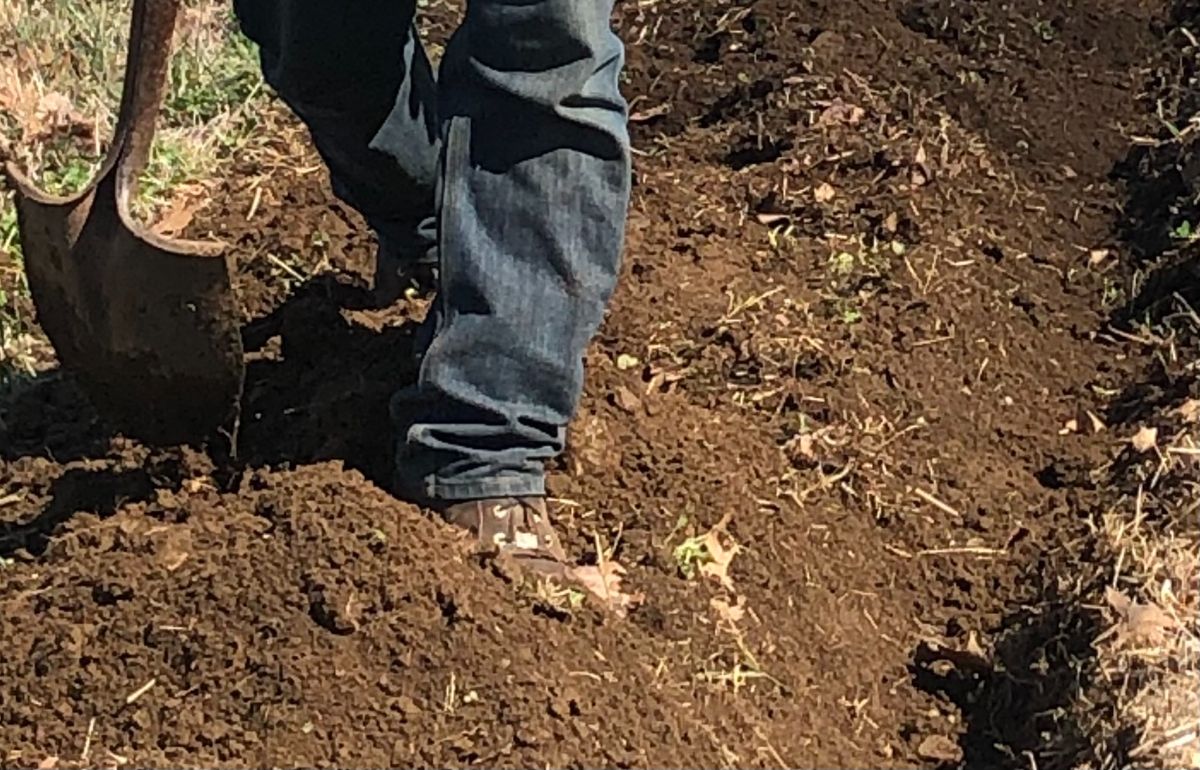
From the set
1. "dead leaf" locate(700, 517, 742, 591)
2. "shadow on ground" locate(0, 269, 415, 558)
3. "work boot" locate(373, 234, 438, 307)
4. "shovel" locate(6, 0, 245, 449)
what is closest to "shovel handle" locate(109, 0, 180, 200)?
"shovel" locate(6, 0, 245, 449)

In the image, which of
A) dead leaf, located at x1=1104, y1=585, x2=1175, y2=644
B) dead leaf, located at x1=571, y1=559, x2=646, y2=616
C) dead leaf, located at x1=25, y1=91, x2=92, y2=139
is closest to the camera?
dead leaf, located at x1=1104, y1=585, x2=1175, y2=644

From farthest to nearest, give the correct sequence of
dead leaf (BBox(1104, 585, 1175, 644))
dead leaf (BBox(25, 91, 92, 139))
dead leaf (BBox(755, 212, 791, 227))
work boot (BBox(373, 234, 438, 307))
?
dead leaf (BBox(25, 91, 92, 139)) → dead leaf (BBox(755, 212, 791, 227)) → work boot (BBox(373, 234, 438, 307)) → dead leaf (BBox(1104, 585, 1175, 644))

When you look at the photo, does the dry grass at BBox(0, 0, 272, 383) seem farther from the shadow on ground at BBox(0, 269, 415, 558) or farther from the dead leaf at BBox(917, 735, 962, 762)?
the dead leaf at BBox(917, 735, 962, 762)

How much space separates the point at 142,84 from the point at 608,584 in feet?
3.01

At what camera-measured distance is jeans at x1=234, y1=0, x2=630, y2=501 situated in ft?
8.19

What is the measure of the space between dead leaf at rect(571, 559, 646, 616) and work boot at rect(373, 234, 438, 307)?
77 centimetres

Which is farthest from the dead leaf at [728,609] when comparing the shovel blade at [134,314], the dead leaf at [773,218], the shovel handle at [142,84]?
the dead leaf at [773,218]

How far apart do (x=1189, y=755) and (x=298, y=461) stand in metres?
1.28

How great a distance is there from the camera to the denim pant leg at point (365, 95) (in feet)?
9.71

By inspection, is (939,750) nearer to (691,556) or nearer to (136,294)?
(691,556)

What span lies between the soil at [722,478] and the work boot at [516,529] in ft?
0.15

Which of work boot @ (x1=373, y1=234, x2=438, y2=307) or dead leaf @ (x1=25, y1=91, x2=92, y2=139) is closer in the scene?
work boot @ (x1=373, y1=234, x2=438, y2=307)

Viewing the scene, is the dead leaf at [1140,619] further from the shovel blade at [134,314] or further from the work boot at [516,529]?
the shovel blade at [134,314]

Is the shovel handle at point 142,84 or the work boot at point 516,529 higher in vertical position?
the shovel handle at point 142,84
